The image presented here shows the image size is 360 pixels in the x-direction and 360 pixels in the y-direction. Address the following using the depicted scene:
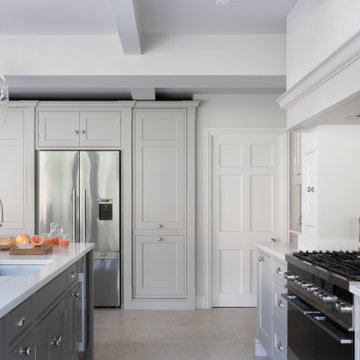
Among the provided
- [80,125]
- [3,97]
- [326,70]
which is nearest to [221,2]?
[326,70]

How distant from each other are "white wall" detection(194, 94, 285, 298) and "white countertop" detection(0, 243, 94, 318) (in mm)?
2059

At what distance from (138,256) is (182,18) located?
273cm

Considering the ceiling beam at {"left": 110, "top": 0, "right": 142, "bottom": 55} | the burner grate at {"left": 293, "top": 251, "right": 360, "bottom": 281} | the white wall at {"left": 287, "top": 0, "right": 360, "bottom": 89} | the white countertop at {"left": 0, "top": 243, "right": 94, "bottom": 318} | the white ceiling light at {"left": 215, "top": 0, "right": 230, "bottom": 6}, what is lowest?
the white countertop at {"left": 0, "top": 243, "right": 94, "bottom": 318}

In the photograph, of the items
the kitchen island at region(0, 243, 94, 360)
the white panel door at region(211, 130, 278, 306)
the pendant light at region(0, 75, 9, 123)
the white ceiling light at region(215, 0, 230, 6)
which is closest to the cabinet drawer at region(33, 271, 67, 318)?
the kitchen island at region(0, 243, 94, 360)

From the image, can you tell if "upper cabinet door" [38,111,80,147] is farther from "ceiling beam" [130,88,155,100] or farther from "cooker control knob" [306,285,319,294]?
"cooker control knob" [306,285,319,294]

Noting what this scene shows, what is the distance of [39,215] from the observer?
5.25 m

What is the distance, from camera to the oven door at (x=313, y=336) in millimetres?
2021

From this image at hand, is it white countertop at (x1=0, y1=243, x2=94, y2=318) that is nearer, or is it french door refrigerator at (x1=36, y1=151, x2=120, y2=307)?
white countertop at (x1=0, y1=243, x2=94, y2=318)

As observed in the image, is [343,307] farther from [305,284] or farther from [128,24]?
[128,24]

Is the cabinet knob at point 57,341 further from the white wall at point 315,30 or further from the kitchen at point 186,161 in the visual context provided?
the white wall at point 315,30

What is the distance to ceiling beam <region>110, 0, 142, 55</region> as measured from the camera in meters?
2.85

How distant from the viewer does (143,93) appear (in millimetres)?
4914

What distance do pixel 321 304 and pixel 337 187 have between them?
3.40 feet

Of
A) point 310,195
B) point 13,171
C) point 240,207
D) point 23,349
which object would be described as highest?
point 13,171
